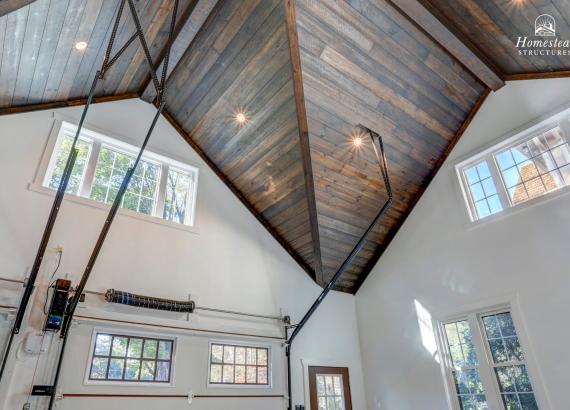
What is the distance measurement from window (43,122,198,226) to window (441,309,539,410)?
14.8 feet

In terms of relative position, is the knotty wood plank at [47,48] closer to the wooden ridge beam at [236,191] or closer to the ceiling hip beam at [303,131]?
the wooden ridge beam at [236,191]

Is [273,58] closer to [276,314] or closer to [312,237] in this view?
[312,237]

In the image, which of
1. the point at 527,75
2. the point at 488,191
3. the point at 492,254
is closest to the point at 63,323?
the point at 492,254

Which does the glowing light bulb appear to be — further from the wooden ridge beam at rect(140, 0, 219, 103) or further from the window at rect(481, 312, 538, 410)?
the window at rect(481, 312, 538, 410)

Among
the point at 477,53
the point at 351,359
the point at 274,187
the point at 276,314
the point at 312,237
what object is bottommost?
the point at 351,359

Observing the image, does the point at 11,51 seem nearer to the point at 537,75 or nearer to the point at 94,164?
the point at 94,164

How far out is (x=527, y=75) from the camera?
548cm

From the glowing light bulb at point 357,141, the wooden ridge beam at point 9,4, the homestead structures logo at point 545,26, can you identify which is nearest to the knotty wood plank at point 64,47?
the wooden ridge beam at point 9,4

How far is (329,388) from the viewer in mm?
6367

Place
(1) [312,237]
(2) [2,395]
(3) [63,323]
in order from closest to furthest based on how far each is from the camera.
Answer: (2) [2,395] < (3) [63,323] < (1) [312,237]

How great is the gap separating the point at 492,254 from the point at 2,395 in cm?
622

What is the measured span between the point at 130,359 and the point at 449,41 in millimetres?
5820

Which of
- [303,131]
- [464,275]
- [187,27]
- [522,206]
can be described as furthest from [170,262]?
[522,206]

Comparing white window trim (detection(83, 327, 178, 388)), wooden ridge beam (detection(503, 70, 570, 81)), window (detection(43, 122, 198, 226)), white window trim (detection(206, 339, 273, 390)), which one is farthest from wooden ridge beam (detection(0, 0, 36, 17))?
wooden ridge beam (detection(503, 70, 570, 81))
